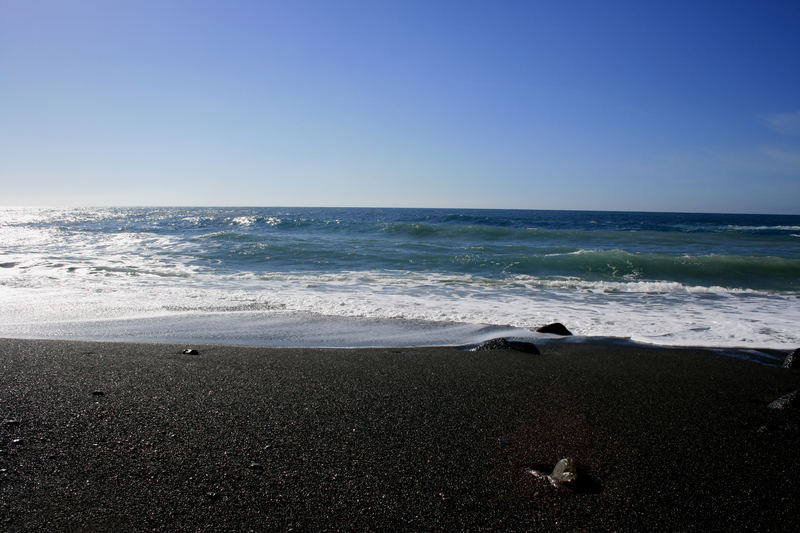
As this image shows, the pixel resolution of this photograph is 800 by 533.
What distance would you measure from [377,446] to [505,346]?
2.69 meters

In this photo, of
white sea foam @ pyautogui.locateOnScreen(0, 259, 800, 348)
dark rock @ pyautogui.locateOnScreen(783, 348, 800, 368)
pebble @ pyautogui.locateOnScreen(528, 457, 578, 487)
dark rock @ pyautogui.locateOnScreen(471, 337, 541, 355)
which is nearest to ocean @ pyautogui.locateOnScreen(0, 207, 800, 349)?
white sea foam @ pyautogui.locateOnScreen(0, 259, 800, 348)

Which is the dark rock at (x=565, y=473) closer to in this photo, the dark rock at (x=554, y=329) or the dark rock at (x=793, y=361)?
the dark rock at (x=793, y=361)

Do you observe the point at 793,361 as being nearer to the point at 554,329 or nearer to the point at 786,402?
the point at 786,402

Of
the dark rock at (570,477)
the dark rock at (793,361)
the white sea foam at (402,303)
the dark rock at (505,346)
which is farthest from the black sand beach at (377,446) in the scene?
the white sea foam at (402,303)

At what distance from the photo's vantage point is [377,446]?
2.41m

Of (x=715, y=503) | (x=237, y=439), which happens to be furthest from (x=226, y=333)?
(x=715, y=503)

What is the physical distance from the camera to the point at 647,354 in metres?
4.84

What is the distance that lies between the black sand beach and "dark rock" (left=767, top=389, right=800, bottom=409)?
80 millimetres

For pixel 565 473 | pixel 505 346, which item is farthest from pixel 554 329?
pixel 565 473

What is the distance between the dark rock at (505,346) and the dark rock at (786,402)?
194cm

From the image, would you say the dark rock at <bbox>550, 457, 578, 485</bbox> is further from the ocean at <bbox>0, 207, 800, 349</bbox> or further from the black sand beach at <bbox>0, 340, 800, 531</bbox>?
the ocean at <bbox>0, 207, 800, 349</bbox>

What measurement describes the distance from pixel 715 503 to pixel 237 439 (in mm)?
2252

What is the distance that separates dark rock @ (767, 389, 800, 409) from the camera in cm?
311

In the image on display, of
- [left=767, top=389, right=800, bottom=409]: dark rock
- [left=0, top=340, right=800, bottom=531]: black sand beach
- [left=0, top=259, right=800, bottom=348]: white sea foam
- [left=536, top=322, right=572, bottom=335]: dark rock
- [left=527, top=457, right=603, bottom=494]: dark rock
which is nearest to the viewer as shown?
[left=0, top=340, right=800, bottom=531]: black sand beach
